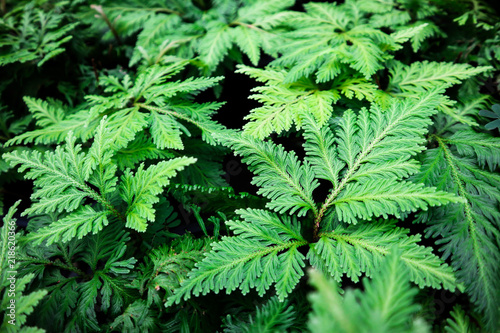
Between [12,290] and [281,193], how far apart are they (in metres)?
1.01

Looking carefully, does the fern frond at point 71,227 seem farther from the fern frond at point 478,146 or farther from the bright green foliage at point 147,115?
the fern frond at point 478,146

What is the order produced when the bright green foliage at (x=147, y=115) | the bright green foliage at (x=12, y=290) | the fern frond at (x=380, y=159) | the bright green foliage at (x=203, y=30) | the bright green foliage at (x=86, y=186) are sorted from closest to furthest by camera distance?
the bright green foliage at (x=12, y=290) < the fern frond at (x=380, y=159) < the bright green foliage at (x=86, y=186) < the bright green foliage at (x=147, y=115) < the bright green foliage at (x=203, y=30)

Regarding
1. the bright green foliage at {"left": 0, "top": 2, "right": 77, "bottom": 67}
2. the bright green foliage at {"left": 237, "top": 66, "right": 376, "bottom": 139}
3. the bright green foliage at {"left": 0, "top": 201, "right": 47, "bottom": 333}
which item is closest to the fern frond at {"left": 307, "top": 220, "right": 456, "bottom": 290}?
the bright green foliage at {"left": 237, "top": 66, "right": 376, "bottom": 139}

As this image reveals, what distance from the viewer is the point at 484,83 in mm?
1744

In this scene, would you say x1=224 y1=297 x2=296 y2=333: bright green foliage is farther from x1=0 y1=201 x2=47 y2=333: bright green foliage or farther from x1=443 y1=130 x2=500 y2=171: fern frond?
x1=443 y1=130 x2=500 y2=171: fern frond

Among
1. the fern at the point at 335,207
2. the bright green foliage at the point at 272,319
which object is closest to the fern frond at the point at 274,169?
the fern at the point at 335,207

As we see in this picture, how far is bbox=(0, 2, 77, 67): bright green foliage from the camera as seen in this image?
187 centimetres

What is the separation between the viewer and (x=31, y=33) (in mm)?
1978

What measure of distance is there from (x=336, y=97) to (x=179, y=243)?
3.13ft

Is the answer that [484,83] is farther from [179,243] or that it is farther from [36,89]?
[36,89]

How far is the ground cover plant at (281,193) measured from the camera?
1.09 m

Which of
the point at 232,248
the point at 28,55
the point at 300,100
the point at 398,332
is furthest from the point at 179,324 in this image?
the point at 28,55

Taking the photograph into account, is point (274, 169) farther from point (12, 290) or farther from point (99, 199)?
point (12, 290)

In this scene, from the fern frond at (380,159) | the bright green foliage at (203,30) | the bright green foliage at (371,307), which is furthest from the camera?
the bright green foliage at (203,30)
